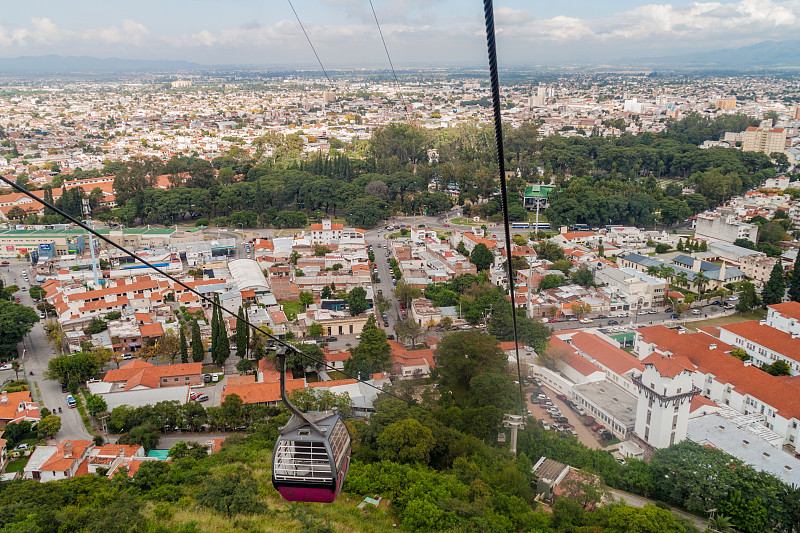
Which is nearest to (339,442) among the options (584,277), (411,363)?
(411,363)

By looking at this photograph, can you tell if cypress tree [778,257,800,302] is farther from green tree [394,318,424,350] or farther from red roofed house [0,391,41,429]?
red roofed house [0,391,41,429]

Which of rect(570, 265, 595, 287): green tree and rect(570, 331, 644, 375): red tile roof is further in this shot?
rect(570, 265, 595, 287): green tree

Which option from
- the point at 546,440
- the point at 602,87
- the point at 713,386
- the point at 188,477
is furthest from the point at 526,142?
the point at 602,87

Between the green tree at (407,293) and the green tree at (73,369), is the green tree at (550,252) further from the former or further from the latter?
the green tree at (73,369)

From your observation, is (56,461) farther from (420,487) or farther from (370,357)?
(420,487)

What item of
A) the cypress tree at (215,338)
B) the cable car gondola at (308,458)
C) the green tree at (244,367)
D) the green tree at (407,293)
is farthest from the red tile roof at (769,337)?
the cable car gondola at (308,458)

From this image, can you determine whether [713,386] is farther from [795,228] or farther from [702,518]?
[795,228]

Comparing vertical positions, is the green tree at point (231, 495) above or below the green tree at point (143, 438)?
above

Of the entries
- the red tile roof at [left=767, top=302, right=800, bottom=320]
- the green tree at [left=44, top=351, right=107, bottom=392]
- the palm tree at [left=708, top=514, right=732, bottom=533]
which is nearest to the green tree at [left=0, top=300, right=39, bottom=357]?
the green tree at [left=44, top=351, right=107, bottom=392]
